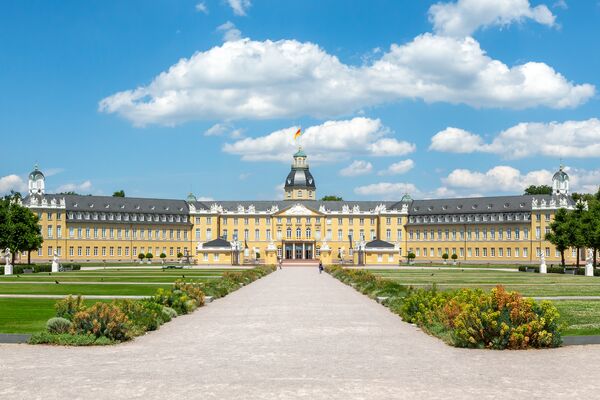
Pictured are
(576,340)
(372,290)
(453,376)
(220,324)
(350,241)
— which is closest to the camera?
(453,376)

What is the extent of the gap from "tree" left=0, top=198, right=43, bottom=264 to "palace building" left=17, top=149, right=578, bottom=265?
44781 mm

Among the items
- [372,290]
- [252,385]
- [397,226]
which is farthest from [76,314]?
[397,226]

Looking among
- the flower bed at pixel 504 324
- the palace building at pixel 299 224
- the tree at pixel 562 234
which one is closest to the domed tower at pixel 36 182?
the palace building at pixel 299 224

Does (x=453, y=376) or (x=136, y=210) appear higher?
(x=136, y=210)

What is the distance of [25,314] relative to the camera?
26.2 meters

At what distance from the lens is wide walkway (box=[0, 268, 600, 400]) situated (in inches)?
512

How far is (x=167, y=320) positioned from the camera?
24922 millimetres

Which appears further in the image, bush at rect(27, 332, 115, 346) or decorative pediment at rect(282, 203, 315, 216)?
decorative pediment at rect(282, 203, 315, 216)

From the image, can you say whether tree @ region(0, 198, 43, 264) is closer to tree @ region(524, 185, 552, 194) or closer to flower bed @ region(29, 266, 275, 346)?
flower bed @ region(29, 266, 275, 346)

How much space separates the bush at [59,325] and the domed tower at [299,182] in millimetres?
139981

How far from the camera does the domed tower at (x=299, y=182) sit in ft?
525

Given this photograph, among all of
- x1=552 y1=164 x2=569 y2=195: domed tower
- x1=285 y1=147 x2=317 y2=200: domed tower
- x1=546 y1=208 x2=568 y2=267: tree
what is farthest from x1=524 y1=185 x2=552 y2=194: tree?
x1=546 y1=208 x2=568 y2=267: tree

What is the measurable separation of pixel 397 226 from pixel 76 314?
5211 inches

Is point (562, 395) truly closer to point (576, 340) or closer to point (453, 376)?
point (453, 376)
